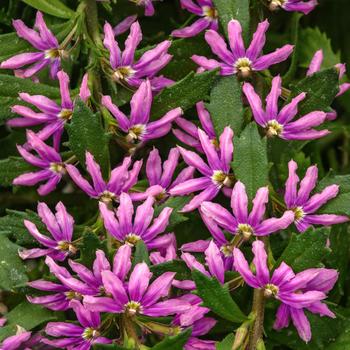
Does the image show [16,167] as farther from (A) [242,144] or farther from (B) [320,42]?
(B) [320,42]

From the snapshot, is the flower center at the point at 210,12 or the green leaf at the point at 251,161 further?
the flower center at the point at 210,12

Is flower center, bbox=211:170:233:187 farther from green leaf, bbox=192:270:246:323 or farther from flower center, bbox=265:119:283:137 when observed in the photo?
green leaf, bbox=192:270:246:323

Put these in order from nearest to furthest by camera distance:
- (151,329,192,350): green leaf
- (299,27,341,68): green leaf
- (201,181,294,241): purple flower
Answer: (151,329,192,350): green leaf
(201,181,294,241): purple flower
(299,27,341,68): green leaf

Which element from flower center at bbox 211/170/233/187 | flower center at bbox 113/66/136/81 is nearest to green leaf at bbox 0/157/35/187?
flower center at bbox 113/66/136/81

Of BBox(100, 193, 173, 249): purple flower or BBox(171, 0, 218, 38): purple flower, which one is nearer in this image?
BBox(100, 193, 173, 249): purple flower

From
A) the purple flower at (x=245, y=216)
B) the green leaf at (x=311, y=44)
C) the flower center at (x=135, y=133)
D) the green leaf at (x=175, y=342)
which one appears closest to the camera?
the green leaf at (x=175, y=342)

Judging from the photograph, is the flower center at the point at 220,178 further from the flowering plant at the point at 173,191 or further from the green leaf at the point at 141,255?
the green leaf at the point at 141,255

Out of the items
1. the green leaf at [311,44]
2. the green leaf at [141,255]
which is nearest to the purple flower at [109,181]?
the green leaf at [141,255]
